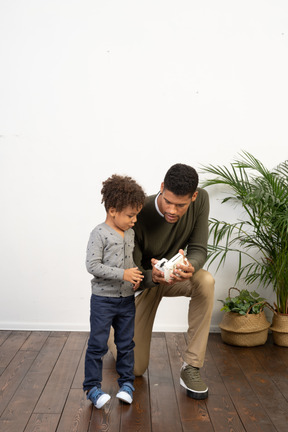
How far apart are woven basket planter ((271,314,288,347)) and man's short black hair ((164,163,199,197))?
1.43 m

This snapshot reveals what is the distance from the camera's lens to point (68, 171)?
3598mm

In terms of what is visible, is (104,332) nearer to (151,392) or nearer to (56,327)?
(151,392)

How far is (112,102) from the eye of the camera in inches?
140

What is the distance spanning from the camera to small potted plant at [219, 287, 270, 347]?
3.32m

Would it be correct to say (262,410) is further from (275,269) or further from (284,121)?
(284,121)

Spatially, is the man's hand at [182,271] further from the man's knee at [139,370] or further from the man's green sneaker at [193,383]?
the man's knee at [139,370]

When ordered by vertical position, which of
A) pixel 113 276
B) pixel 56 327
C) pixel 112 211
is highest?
pixel 112 211

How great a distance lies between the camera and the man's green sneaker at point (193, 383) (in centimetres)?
249

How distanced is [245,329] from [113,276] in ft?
4.41

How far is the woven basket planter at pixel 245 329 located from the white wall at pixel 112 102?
0.75 m

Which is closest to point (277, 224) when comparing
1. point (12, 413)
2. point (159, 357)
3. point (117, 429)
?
point (159, 357)

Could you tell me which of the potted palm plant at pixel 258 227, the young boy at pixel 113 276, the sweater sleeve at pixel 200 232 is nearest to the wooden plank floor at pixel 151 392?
the young boy at pixel 113 276

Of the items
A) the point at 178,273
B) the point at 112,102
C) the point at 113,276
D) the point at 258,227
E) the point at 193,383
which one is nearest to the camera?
the point at 113,276

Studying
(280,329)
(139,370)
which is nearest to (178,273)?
(139,370)
